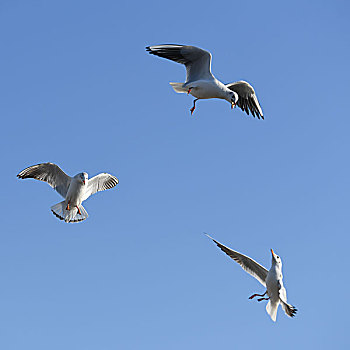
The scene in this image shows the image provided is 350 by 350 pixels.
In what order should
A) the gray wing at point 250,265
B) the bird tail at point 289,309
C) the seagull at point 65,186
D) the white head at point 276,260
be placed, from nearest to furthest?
1. the bird tail at point 289,309
2. the white head at point 276,260
3. the gray wing at point 250,265
4. the seagull at point 65,186

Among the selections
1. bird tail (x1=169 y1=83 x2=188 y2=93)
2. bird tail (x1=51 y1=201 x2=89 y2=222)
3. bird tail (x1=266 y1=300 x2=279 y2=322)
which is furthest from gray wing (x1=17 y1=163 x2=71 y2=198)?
bird tail (x1=266 y1=300 x2=279 y2=322)

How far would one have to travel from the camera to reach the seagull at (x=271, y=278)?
1129 centimetres

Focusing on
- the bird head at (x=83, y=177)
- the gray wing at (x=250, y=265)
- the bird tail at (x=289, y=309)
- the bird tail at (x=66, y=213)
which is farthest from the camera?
the bird tail at (x=66, y=213)

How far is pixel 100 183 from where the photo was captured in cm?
1388

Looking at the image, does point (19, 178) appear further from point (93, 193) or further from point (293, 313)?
point (293, 313)

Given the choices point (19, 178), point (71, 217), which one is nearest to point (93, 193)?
point (71, 217)

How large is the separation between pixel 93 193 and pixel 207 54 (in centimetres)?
380

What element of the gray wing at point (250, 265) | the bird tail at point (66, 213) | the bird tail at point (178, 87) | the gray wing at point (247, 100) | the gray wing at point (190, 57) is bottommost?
the gray wing at point (250, 265)

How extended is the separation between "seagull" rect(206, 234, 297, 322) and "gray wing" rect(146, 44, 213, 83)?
129 inches

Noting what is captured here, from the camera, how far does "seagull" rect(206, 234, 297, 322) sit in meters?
11.3

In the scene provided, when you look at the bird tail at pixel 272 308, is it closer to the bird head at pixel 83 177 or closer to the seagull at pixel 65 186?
the seagull at pixel 65 186

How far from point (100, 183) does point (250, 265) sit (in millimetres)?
3805

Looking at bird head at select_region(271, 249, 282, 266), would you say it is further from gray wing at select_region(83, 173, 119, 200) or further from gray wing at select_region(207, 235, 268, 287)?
gray wing at select_region(83, 173, 119, 200)

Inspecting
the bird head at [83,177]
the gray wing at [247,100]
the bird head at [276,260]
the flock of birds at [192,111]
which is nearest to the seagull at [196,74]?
the flock of birds at [192,111]
